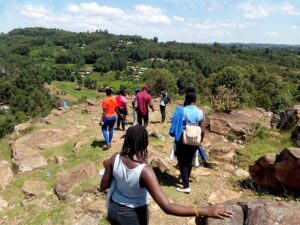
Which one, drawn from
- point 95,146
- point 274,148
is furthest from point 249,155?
point 95,146

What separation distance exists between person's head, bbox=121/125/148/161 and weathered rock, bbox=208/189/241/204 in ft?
10.7

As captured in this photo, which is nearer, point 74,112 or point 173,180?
point 173,180

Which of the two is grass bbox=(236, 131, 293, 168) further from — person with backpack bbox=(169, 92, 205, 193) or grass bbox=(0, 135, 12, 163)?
grass bbox=(0, 135, 12, 163)

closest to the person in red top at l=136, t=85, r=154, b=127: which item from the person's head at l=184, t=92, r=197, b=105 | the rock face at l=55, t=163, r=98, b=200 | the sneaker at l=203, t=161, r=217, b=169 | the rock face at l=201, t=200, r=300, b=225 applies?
the rock face at l=55, t=163, r=98, b=200

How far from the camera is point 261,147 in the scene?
27.1 feet

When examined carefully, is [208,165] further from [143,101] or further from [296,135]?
[143,101]

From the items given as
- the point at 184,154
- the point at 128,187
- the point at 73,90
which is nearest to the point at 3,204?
the point at 184,154

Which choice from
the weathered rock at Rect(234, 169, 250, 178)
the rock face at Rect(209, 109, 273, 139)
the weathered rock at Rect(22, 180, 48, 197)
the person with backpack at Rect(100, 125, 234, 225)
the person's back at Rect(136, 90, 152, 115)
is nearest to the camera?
the person with backpack at Rect(100, 125, 234, 225)

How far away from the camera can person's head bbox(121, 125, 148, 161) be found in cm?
267

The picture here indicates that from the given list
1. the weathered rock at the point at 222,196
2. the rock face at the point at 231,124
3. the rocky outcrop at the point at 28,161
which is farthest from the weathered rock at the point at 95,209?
the rock face at the point at 231,124

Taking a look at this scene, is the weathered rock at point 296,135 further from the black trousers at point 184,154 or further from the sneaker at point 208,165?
the black trousers at point 184,154

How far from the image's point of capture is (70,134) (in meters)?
11.6

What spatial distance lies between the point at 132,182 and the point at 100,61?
116m

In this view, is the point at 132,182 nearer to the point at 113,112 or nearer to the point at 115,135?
the point at 113,112
